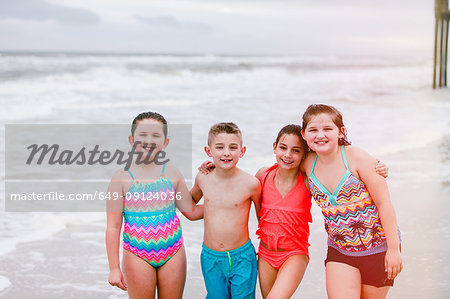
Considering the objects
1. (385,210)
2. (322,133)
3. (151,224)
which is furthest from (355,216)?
(151,224)

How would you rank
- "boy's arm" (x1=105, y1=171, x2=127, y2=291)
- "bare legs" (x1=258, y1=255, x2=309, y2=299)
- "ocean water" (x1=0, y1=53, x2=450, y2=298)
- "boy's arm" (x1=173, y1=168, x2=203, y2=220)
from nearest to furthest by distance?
"bare legs" (x1=258, y1=255, x2=309, y2=299) < "boy's arm" (x1=105, y1=171, x2=127, y2=291) < "boy's arm" (x1=173, y1=168, x2=203, y2=220) < "ocean water" (x1=0, y1=53, x2=450, y2=298)

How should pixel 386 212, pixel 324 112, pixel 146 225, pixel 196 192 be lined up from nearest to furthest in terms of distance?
pixel 386 212, pixel 324 112, pixel 146 225, pixel 196 192

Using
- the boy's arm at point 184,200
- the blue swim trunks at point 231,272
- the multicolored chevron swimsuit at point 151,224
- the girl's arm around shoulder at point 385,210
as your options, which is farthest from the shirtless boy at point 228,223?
the girl's arm around shoulder at point 385,210

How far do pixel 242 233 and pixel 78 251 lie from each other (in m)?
2.19

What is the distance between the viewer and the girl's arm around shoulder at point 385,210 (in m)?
2.90

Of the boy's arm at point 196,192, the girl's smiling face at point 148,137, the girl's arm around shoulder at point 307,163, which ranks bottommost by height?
the boy's arm at point 196,192

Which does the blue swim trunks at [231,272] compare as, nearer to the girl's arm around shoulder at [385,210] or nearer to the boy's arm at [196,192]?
the boy's arm at [196,192]

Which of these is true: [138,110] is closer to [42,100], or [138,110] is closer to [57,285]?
[42,100]

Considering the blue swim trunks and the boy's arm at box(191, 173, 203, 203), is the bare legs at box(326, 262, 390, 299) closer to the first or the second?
the blue swim trunks

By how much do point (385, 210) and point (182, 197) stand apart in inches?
51.0

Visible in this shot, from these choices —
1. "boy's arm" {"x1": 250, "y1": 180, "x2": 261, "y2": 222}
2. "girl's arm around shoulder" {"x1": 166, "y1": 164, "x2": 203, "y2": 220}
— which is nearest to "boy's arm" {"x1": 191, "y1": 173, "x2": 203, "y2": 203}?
"girl's arm around shoulder" {"x1": 166, "y1": 164, "x2": 203, "y2": 220}

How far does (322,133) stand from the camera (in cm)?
301

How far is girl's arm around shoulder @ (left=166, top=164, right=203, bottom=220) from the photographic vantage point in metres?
3.31

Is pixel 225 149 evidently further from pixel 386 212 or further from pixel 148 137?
pixel 386 212
